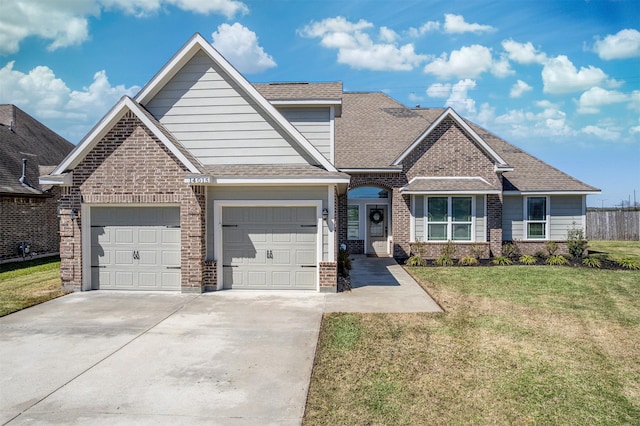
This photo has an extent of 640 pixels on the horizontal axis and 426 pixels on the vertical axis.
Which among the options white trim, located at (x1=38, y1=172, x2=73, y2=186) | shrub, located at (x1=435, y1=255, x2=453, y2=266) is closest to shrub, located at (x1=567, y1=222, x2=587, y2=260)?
shrub, located at (x1=435, y1=255, x2=453, y2=266)

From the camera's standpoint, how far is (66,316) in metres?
8.17

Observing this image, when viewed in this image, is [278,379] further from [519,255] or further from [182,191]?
[519,255]

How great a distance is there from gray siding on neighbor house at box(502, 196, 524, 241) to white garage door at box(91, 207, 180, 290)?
1400cm

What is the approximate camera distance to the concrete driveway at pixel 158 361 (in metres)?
4.50

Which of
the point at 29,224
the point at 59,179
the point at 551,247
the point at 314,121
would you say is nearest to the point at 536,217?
the point at 551,247

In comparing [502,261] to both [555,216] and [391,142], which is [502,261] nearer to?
[555,216]

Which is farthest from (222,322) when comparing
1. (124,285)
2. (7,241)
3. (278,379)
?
(7,241)

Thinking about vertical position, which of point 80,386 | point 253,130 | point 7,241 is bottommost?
point 80,386

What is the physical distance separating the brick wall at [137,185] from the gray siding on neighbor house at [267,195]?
24 cm

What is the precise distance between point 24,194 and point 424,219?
16957 millimetres

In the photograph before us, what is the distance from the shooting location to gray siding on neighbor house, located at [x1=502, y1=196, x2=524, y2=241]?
1736 centimetres

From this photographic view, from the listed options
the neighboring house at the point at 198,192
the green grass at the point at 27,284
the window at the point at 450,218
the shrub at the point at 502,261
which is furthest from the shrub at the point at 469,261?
the green grass at the point at 27,284

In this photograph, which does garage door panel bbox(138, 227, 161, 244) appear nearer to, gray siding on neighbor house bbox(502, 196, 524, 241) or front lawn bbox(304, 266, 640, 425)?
front lawn bbox(304, 266, 640, 425)

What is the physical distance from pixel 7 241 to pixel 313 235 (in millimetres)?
13807
